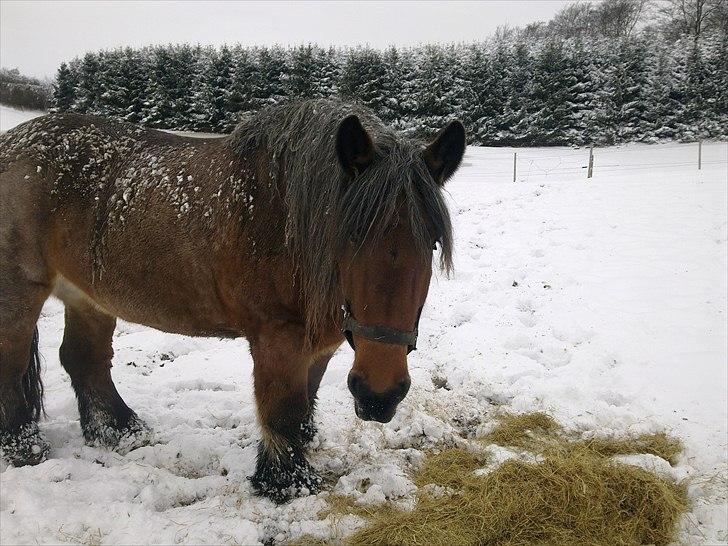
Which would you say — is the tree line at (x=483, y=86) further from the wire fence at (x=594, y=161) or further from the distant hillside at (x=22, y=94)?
the distant hillside at (x=22, y=94)

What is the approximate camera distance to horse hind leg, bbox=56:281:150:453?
3.46m

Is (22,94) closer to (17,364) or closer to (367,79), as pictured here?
(367,79)

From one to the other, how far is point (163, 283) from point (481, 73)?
89.4 feet

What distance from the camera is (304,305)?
103 inches

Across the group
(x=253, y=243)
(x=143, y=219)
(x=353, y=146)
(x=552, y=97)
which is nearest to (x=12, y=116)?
(x=552, y=97)

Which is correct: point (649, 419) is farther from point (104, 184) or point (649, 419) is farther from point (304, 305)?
point (104, 184)

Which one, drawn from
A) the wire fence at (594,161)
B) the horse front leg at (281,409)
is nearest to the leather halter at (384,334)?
the horse front leg at (281,409)

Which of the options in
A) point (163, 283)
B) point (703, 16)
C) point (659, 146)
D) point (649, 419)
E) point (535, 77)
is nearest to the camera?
point (163, 283)

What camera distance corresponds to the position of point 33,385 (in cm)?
329

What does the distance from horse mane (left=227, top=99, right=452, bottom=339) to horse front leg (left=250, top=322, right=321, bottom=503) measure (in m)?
0.22

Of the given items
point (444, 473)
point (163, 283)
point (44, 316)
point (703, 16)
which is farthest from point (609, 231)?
point (703, 16)

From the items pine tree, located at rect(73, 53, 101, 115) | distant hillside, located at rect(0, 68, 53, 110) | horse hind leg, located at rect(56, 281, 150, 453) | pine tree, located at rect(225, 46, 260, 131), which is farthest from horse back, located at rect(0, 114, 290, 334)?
distant hillside, located at rect(0, 68, 53, 110)

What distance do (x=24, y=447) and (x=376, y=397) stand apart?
271cm

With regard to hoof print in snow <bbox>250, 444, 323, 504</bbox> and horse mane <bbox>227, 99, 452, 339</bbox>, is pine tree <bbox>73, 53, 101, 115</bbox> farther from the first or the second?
hoof print in snow <bbox>250, 444, 323, 504</bbox>
